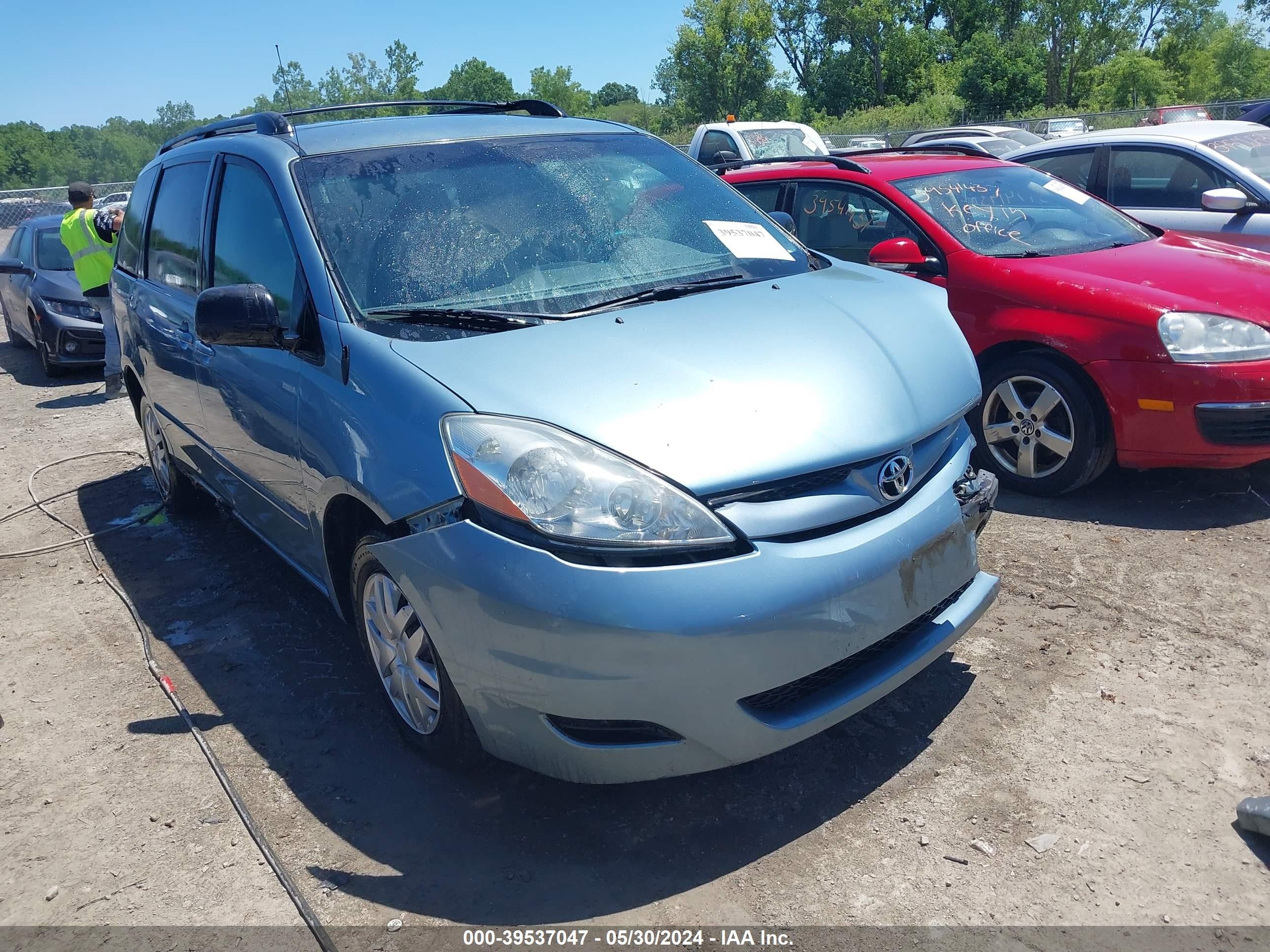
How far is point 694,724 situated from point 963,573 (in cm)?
101

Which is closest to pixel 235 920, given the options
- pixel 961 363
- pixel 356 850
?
pixel 356 850

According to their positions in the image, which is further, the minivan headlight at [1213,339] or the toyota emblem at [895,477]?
the minivan headlight at [1213,339]

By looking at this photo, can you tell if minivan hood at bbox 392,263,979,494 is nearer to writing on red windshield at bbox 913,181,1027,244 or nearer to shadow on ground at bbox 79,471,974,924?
shadow on ground at bbox 79,471,974,924

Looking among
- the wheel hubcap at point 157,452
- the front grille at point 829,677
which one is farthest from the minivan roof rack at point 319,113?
the front grille at point 829,677

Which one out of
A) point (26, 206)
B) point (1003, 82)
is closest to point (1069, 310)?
point (26, 206)

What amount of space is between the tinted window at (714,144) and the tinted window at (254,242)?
39.1 ft

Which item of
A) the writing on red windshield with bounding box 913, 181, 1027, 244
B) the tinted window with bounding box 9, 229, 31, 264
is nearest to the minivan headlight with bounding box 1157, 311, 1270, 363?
the writing on red windshield with bounding box 913, 181, 1027, 244

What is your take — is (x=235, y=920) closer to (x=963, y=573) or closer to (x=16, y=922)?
(x=16, y=922)

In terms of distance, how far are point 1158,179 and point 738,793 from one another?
620 centimetres

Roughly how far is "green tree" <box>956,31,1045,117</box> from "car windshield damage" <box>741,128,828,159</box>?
42.4 metres

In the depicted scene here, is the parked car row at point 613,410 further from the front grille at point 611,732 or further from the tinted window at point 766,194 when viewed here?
the tinted window at point 766,194

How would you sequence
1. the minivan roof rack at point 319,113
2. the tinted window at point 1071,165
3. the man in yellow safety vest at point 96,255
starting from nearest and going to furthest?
the minivan roof rack at point 319,113 → the tinted window at point 1071,165 → the man in yellow safety vest at point 96,255

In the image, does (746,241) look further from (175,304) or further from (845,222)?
(175,304)

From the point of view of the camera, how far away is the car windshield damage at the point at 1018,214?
5.22 m
